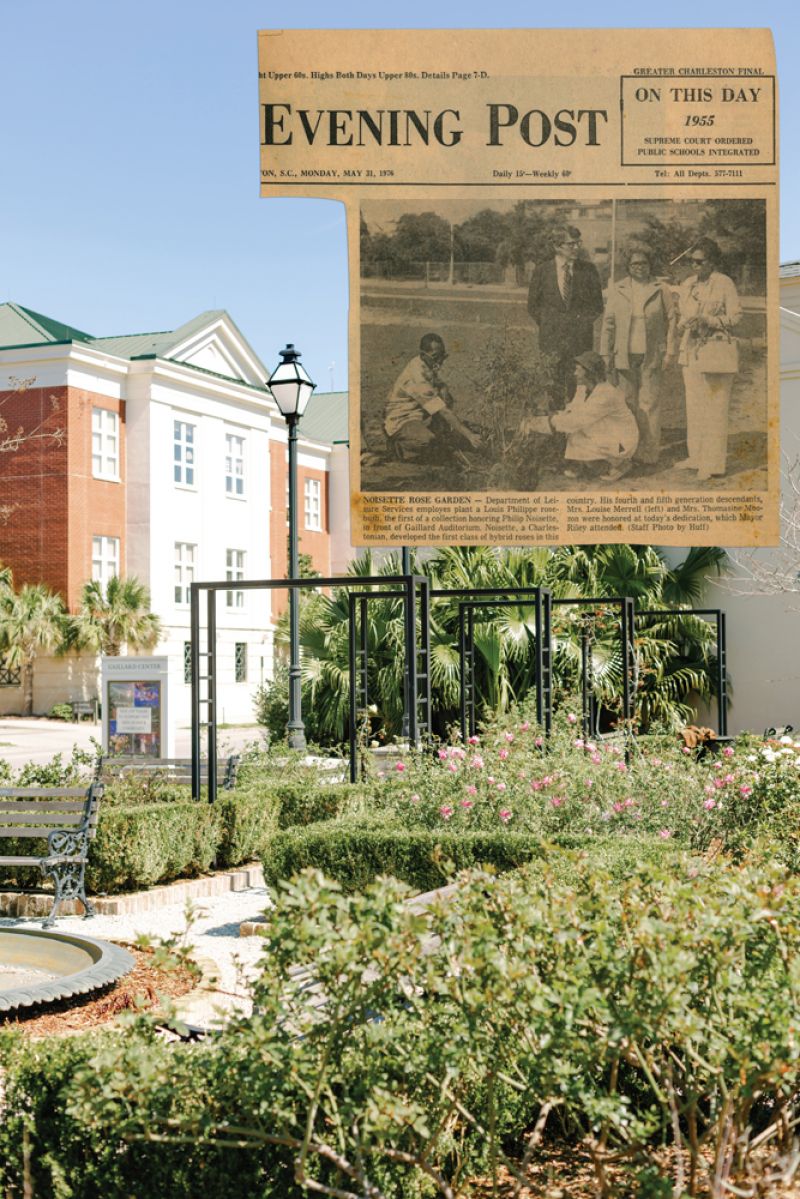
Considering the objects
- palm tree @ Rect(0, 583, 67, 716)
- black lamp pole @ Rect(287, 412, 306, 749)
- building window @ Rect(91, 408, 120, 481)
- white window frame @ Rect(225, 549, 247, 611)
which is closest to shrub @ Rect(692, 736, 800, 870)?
black lamp pole @ Rect(287, 412, 306, 749)

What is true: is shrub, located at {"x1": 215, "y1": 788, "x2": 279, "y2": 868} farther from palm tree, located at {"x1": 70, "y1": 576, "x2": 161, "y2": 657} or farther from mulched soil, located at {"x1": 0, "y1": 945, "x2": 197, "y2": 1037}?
palm tree, located at {"x1": 70, "y1": 576, "x2": 161, "y2": 657}

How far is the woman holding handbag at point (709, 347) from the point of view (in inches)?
190

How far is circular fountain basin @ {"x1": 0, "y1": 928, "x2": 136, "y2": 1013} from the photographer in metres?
6.14

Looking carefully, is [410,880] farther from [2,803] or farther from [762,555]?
[762,555]

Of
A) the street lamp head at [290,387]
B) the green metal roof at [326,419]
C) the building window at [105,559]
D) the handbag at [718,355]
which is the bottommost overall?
the handbag at [718,355]

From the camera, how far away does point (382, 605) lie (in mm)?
19469

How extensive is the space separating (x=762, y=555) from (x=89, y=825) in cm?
1383

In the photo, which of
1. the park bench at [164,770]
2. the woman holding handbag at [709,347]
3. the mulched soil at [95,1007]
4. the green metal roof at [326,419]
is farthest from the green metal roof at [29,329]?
the woman holding handbag at [709,347]

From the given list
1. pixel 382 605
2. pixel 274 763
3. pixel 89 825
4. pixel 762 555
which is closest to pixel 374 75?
pixel 89 825

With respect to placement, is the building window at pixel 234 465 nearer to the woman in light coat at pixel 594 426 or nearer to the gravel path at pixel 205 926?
the gravel path at pixel 205 926

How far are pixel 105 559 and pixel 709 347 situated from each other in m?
35.5

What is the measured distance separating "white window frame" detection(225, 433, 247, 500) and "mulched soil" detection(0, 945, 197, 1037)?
37114 millimetres

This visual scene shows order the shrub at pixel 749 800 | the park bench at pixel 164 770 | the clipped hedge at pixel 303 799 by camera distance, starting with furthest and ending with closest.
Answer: the park bench at pixel 164 770
the clipped hedge at pixel 303 799
the shrub at pixel 749 800

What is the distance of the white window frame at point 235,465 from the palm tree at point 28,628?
8419mm
